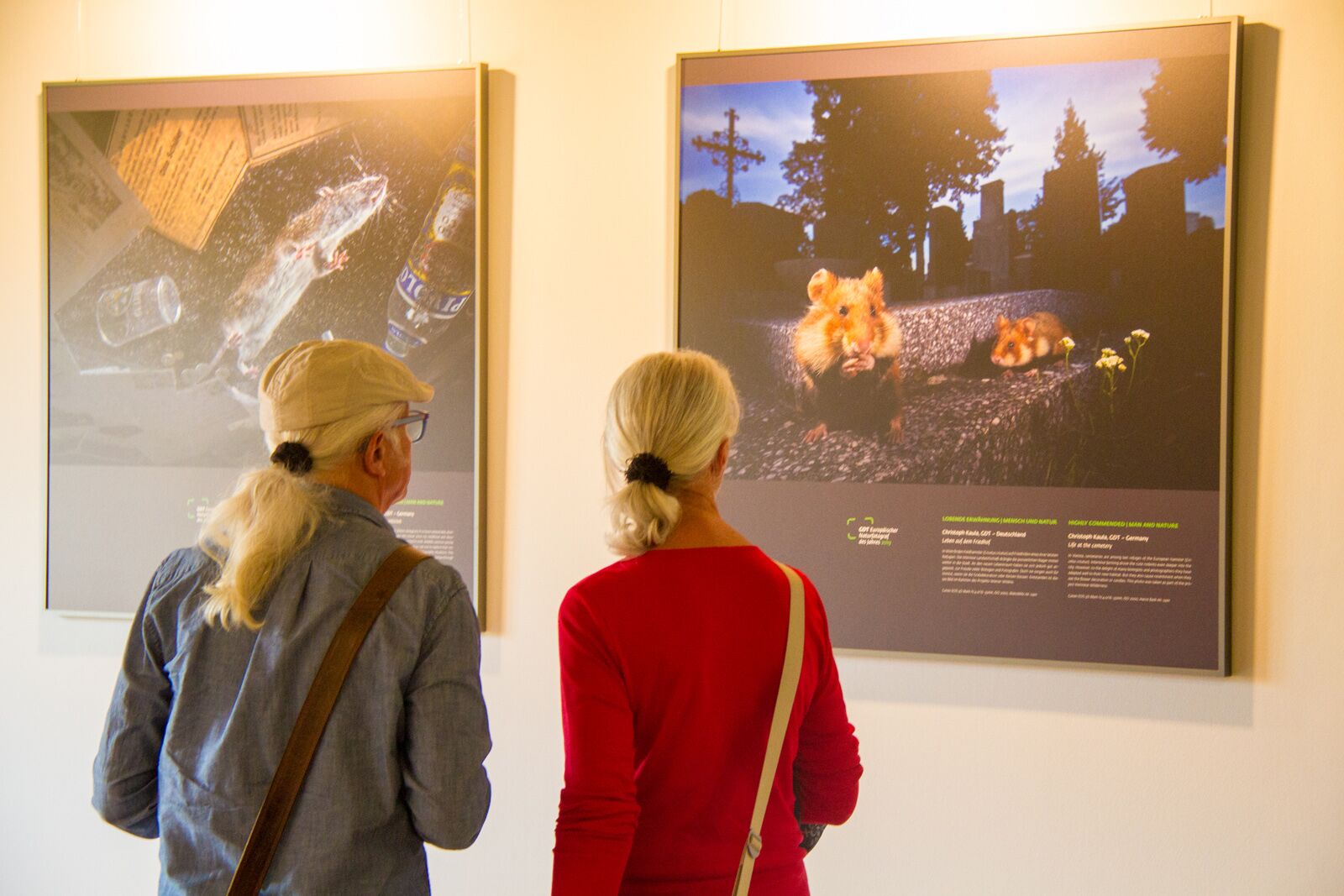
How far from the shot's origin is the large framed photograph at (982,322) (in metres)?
2.46

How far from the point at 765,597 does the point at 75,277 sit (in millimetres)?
2445

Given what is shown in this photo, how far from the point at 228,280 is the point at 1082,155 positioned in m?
2.22

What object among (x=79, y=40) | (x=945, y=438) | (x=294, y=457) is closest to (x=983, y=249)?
(x=945, y=438)

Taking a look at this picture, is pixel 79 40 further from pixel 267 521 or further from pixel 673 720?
pixel 673 720

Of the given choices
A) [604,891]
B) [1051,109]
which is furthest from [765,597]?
[1051,109]

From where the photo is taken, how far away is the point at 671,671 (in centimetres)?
149

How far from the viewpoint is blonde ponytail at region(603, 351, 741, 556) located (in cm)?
150

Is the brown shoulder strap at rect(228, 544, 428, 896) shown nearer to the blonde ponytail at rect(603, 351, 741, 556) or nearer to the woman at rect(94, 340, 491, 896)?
the woman at rect(94, 340, 491, 896)

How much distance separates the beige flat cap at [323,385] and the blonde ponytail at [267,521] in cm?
2

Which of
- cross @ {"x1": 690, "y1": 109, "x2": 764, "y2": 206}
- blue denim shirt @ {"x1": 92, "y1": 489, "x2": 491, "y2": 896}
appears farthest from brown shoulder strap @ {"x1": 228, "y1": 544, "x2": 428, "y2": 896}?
cross @ {"x1": 690, "y1": 109, "x2": 764, "y2": 206}

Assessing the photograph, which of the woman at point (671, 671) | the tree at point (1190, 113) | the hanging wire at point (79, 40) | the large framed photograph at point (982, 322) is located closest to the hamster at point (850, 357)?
the large framed photograph at point (982, 322)

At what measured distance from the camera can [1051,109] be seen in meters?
2.53

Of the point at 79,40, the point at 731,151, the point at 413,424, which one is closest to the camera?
the point at 413,424

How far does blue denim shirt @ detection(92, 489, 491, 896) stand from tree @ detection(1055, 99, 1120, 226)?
1784 mm
